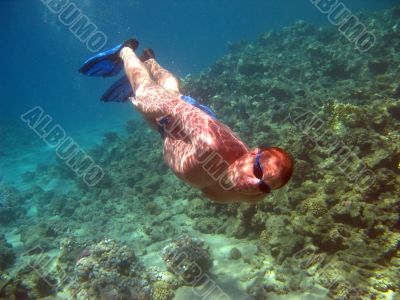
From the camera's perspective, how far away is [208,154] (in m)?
2.44

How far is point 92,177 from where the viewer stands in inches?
563

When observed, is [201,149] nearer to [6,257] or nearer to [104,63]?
[104,63]

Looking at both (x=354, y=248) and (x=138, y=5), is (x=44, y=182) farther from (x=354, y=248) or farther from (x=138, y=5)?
(x=138, y=5)

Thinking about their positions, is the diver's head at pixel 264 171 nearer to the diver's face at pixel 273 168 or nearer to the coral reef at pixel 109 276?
the diver's face at pixel 273 168

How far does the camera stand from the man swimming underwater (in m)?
1.91

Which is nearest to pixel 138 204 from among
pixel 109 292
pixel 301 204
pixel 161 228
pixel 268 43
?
pixel 161 228

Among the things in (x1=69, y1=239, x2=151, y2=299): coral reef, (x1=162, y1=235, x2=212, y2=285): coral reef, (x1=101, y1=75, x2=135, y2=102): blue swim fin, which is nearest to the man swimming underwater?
(x1=101, y1=75, x2=135, y2=102): blue swim fin

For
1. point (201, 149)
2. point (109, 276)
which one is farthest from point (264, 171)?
point (109, 276)

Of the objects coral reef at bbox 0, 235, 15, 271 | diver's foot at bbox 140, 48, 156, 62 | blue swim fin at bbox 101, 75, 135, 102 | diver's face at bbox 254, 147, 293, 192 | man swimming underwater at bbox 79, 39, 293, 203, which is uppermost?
coral reef at bbox 0, 235, 15, 271

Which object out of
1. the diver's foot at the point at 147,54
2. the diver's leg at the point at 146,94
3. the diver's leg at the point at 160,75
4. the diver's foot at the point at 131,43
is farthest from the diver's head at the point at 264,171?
the diver's foot at the point at 131,43

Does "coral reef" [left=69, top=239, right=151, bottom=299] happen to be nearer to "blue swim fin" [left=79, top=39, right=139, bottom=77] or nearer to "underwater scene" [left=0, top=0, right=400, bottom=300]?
"underwater scene" [left=0, top=0, right=400, bottom=300]

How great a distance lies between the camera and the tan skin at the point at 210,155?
75.1 inches

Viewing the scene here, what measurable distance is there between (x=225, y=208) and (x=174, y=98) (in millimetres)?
4937

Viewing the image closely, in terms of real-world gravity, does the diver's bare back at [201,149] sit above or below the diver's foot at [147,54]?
below
